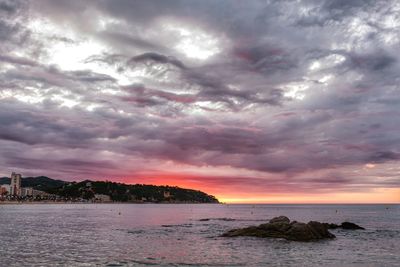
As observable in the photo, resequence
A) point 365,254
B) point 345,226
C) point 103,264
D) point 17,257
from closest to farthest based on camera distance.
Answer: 1. point 103,264
2. point 17,257
3. point 365,254
4. point 345,226

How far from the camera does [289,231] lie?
72188 millimetres

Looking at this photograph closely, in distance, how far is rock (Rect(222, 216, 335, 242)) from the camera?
2783 inches

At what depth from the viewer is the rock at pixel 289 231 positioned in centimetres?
7069

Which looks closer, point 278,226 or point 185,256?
point 185,256

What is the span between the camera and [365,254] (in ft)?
182

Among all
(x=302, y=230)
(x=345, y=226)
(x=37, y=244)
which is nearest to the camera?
(x=37, y=244)

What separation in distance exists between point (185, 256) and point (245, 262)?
8.32 metres

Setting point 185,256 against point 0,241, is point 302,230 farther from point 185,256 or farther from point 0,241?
point 0,241

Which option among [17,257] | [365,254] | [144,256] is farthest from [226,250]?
[17,257]

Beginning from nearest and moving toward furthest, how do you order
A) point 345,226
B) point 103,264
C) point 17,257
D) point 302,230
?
point 103,264
point 17,257
point 302,230
point 345,226

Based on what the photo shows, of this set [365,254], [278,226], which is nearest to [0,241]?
[278,226]

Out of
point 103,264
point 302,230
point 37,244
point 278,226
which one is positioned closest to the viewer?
point 103,264

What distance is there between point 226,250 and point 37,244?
29842 millimetres

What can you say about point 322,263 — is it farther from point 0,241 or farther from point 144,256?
point 0,241
